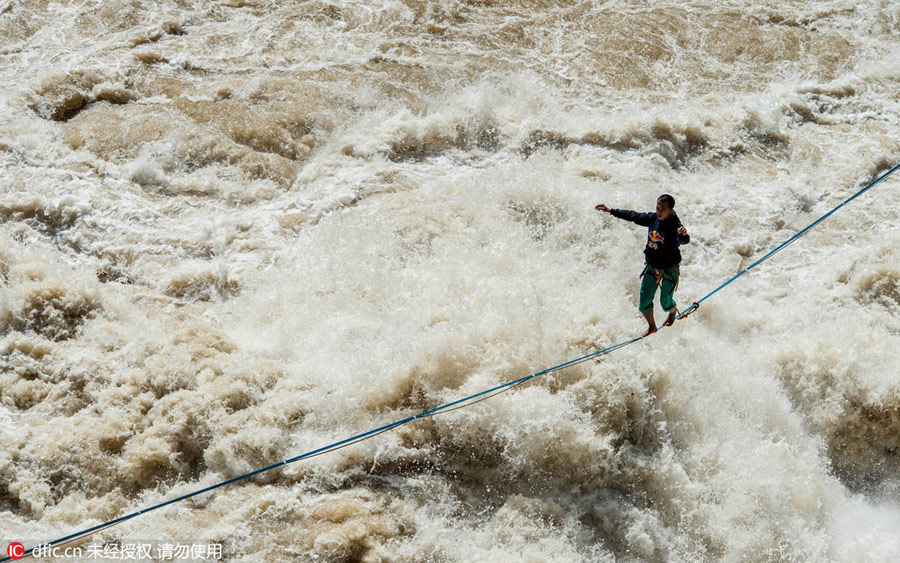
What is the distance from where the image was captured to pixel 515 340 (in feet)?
18.7

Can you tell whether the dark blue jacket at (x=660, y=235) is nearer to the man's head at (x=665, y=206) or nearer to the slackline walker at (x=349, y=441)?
the man's head at (x=665, y=206)

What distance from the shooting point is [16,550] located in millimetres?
4387

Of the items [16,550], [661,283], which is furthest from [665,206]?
[16,550]

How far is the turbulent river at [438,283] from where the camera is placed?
16.2 ft

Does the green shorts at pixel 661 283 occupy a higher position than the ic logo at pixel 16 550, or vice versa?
the green shorts at pixel 661 283

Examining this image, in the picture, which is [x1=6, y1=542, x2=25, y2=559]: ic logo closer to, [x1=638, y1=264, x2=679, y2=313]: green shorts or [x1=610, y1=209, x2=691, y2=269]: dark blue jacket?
[x1=610, y1=209, x2=691, y2=269]: dark blue jacket

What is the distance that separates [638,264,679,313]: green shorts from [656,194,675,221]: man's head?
1.47ft

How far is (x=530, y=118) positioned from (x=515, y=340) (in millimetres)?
3818

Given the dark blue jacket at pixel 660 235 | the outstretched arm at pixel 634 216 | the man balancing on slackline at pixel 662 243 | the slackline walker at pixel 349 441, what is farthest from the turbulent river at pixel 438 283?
the outstretched arm at pixel 634 216

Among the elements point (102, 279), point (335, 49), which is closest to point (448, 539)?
point (102, 279)

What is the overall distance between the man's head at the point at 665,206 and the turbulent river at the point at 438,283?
1508mm

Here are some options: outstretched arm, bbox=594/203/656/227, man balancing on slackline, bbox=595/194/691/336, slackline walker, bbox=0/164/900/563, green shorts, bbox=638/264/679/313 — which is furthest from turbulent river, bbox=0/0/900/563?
outstretched arm, bbox=594/203/656/227

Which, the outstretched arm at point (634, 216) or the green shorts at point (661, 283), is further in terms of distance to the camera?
the green shorts at point (661, 283)

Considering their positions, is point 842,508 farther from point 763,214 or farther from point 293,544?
point 293,544
